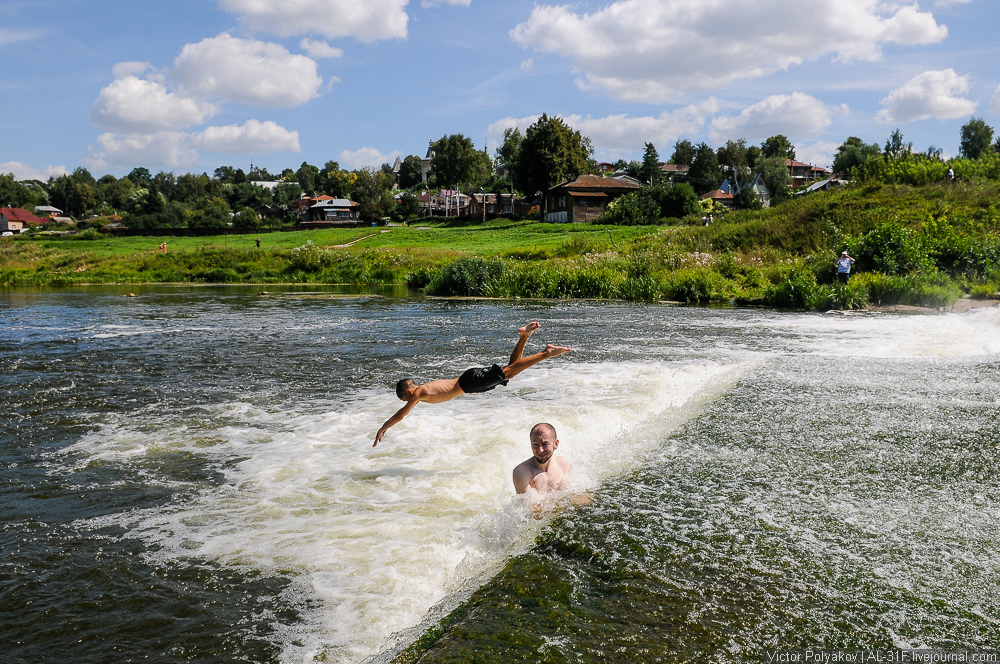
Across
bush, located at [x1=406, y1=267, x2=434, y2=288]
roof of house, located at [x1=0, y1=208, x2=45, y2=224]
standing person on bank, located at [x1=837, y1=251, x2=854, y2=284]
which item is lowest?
bush, located at [x1=406, y1=267, x2=434, y2=288]

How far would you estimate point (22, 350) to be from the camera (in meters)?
17.8

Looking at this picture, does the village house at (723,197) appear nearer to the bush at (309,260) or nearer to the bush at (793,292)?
the bush at (309,260)

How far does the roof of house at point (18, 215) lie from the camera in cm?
13850

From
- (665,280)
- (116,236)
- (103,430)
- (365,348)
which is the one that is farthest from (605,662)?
(116,236)

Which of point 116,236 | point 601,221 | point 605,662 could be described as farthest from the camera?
point 116,236

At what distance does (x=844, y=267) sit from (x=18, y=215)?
165167 mm

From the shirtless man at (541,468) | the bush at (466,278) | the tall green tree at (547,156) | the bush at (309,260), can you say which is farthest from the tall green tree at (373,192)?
the shirtless man at (541,468)

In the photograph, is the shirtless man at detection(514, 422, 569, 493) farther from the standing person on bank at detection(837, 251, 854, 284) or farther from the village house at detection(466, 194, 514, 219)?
the village house at detection(466, 194, 514, 219)

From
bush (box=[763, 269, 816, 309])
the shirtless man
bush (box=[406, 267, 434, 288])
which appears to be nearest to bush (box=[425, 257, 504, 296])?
bush (box=[406, 267, 434, 288])

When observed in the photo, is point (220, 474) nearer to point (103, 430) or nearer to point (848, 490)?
point (103, 430)

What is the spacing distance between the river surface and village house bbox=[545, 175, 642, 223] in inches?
2635

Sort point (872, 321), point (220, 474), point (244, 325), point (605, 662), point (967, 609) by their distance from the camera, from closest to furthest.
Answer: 1. point (605, 662)
2. point (967, 609)
3. point (220, 474)
4. point (872, 321)
5. point (244, 325)

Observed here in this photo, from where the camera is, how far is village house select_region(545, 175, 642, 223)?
80312mm

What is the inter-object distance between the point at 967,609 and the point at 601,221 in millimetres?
75020
